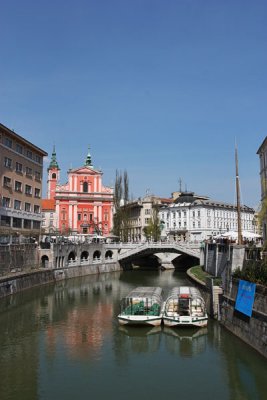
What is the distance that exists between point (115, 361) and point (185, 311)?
9.48 m

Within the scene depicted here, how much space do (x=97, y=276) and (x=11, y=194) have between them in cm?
2406

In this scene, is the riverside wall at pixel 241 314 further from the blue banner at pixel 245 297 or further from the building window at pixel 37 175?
the building window at pixel 37 175

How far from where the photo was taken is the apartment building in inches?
2340

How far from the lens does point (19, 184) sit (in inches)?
2554

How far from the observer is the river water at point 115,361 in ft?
66.7

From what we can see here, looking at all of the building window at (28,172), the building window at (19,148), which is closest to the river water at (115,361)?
the building window at (19,148)

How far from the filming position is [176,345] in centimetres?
2845

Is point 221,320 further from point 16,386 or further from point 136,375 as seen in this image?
point 16,386

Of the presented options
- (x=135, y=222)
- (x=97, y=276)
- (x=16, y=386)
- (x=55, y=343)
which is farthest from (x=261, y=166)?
(x=135, y=222)

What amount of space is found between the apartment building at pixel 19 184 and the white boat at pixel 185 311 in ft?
92.0

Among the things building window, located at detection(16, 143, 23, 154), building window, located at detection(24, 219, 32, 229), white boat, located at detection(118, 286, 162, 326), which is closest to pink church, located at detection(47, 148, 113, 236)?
building window, located at detection(24, 219, 32, 229)

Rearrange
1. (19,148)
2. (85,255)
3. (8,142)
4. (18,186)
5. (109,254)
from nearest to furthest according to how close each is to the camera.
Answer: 1. (8,142)
2. (18,186)
3. (19,148)
4. (85,255)
5. (109,254)

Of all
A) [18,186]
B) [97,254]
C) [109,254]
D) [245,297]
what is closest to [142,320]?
[245,297]

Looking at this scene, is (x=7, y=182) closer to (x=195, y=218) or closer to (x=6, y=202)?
(x=6, y=202)
